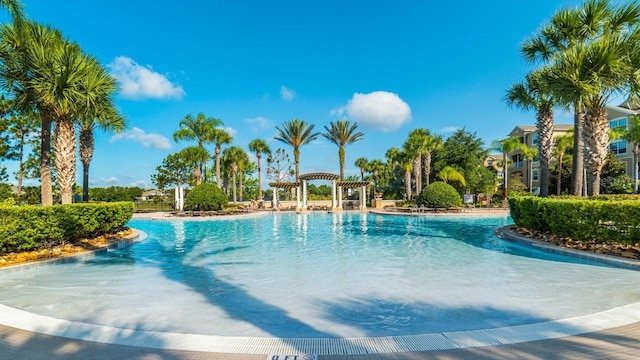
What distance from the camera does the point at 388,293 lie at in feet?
22.0

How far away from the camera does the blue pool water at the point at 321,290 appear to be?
5.14 metres

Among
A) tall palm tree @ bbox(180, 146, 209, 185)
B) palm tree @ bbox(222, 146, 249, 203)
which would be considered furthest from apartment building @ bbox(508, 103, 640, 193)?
palm tree @ bbox(222, 146, 249, 203)


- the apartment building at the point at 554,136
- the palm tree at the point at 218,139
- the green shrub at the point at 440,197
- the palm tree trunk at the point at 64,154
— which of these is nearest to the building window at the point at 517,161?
the apartment building at the point at 554,136

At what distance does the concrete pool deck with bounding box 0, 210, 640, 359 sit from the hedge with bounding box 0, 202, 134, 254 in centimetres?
589

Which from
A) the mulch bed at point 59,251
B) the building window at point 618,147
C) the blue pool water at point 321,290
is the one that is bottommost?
the blue pool water at point 321,290

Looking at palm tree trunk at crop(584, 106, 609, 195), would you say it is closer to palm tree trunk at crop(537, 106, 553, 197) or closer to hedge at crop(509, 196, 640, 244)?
hedge at crop(509, 196, 640, 244)

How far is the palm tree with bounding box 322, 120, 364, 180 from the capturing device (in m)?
37.8

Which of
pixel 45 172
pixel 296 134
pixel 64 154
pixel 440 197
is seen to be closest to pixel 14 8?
pixel 45 172

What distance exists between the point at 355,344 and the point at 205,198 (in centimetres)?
2468

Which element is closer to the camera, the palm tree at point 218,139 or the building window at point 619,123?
the building window at point 619,123

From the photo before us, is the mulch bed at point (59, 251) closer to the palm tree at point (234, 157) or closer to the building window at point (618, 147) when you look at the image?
the palm tree at point (234, 157)

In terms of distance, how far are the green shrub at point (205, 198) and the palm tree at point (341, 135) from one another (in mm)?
14503

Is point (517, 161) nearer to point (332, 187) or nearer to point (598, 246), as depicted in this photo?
point (332, 187)

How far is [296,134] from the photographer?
38375mm
